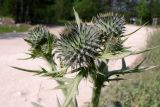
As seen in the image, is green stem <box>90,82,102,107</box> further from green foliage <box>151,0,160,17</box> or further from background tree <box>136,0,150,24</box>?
green foliage <box>151,0,160,17</box>

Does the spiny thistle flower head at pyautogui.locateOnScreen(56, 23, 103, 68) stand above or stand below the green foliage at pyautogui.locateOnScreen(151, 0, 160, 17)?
above

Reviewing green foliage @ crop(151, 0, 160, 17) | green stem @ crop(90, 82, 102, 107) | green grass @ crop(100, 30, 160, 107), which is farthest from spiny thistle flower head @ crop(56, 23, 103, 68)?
green foliage @ crop(151, 0, 160, 17)

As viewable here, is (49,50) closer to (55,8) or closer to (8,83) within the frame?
(8,83)

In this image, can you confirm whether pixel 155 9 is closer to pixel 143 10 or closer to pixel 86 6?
pixel 143 10

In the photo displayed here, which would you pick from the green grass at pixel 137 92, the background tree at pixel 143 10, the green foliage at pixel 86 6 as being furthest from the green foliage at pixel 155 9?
the green grass at pixel 137 92

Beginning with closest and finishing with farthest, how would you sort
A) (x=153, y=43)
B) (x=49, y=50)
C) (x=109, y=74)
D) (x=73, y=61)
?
1. (x=73, y=61)
2. (x=109, y=74)
3. (x=49, y=50)
4. (x=153, y=43)

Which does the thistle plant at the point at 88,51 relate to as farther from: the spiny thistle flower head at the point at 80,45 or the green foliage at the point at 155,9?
the green foliage at the point at 155,9

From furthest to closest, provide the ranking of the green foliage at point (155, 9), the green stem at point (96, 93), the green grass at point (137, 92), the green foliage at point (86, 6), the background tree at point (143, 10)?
the green foliage at point (155, 9)
the background tree at point (143, 10)
the green foliage at point (86, 6)
the green grass at point (137, 92)
the green stem at point (96, 93)

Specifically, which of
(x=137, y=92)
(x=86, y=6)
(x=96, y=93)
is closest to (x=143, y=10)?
(x=86, y=6)

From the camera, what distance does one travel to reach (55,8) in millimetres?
37344

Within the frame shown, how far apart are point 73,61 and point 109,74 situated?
318 mm

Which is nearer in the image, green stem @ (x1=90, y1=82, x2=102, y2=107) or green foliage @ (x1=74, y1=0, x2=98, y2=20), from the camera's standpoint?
green stem @ (x1=90, y1=82, x2=102, y2=107)

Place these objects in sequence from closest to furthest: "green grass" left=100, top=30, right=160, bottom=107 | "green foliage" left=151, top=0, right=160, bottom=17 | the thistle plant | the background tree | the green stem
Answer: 1. the thistle plant
2. the green stem
3. "green grass" left=100, top=30, right=160, bottom=107
4. the background tree
5. "green foliage" left=151, top=0, right=160, bottom=17

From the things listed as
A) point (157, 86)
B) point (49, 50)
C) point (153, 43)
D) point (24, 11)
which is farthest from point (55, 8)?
point (49, 50)
